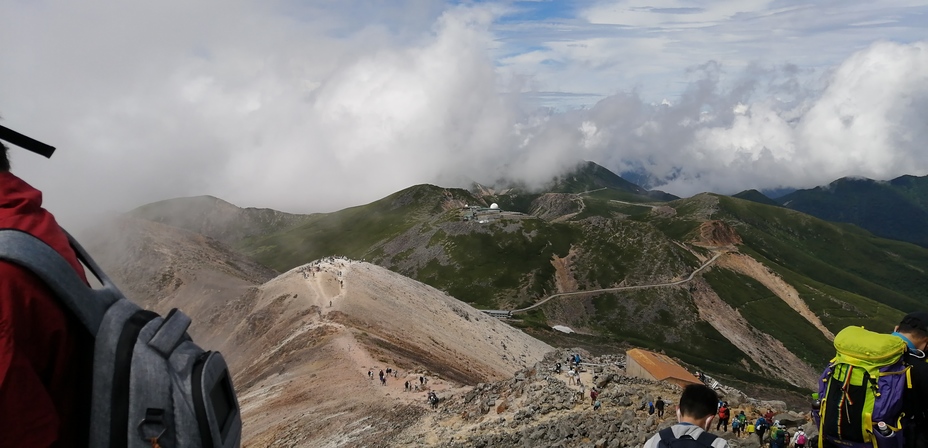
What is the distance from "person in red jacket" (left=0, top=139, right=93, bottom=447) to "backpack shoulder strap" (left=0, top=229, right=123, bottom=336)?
0.22 feet

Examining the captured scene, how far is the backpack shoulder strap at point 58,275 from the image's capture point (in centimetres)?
287

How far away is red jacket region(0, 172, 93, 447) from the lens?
9.04ft

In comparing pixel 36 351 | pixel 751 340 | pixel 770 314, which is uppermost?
pixel 36 351

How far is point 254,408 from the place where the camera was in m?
37.4

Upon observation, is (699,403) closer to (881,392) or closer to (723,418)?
(881,392)

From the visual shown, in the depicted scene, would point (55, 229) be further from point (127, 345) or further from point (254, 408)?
point (254, 408)

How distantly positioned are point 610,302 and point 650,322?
41.4 ft

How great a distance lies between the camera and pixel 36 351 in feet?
9.65

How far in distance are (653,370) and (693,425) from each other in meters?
24.5

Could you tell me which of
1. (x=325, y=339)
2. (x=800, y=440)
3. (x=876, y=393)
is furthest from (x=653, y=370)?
(x=325, y=339)

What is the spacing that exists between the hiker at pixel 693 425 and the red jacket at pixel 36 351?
202 inches

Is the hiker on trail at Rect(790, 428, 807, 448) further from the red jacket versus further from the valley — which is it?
the red jacket

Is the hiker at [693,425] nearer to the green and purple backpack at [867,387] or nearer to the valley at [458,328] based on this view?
the green and purple backpack at [867,387]

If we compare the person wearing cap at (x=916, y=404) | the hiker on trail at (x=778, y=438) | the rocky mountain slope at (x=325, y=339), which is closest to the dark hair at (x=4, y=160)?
the person wearing cap at (x=916, y=404)
